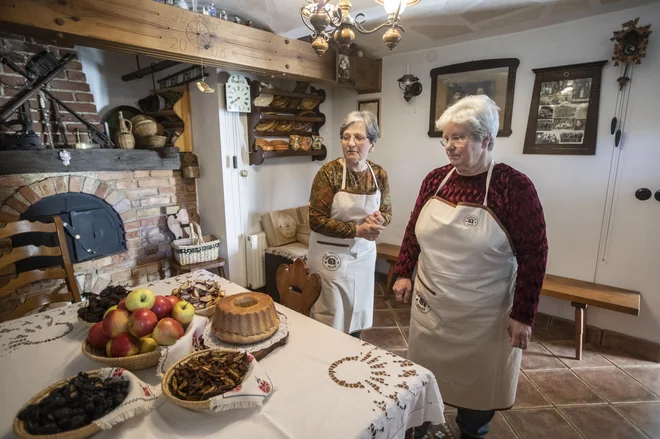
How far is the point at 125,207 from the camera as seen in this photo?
2586 mm

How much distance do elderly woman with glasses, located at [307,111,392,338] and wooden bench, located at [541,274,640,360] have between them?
140cm

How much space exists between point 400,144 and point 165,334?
278cm

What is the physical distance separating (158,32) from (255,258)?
1820 mm

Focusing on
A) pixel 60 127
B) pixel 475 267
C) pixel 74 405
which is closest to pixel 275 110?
pixel 60 127

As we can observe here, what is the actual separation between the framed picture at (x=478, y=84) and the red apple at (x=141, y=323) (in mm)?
2649

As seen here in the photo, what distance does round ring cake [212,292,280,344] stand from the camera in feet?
3.38

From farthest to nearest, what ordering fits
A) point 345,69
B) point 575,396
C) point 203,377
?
point 345,69 < point 575,396 < point 203,377

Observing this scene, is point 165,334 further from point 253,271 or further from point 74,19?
point 253,271

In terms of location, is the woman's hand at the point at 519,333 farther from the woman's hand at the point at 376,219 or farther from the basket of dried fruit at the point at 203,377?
the basket of dried fruit at the point at 203,377

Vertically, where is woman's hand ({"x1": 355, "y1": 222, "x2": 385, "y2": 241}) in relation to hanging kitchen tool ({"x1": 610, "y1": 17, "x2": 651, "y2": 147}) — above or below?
Result: below

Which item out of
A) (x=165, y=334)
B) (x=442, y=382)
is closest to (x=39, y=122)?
(x=165, y=334)

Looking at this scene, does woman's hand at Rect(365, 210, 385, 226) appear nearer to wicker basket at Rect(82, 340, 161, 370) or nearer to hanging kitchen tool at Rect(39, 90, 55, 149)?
wicker basket at Rect(82, 340, 161, 370)

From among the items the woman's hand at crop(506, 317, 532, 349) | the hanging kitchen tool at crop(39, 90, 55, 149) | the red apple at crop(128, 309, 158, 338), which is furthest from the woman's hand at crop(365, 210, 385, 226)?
the hanging kitchen tool at crop(39, 90, 55, 149)

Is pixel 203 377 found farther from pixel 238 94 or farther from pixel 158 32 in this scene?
pixel 238 94
